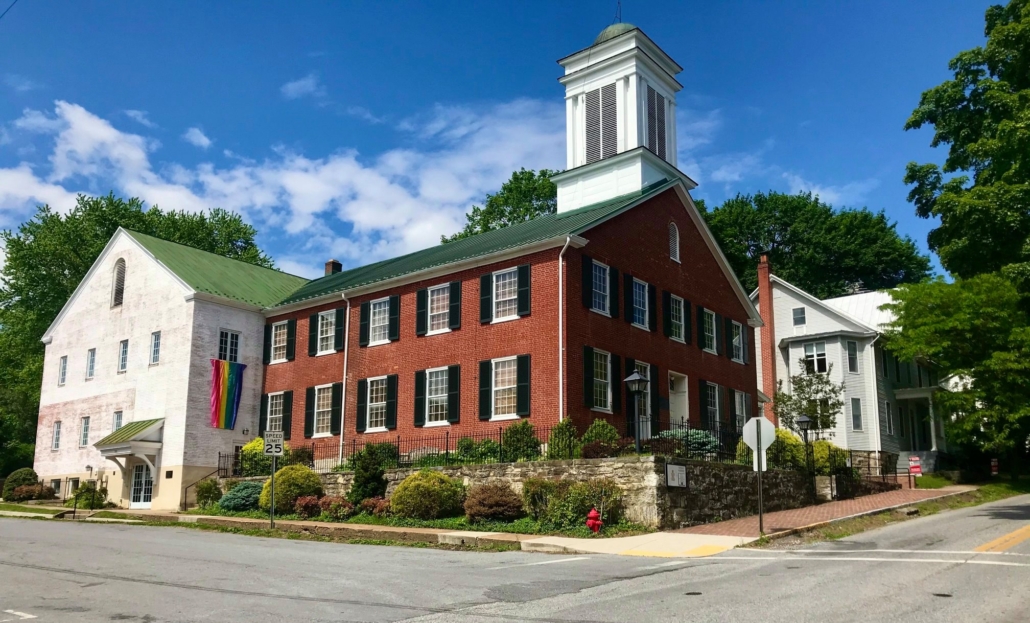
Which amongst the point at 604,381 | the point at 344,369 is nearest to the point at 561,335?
the point at 604,381

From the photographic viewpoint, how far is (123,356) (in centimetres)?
3616

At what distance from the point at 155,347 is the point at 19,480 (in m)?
8.94

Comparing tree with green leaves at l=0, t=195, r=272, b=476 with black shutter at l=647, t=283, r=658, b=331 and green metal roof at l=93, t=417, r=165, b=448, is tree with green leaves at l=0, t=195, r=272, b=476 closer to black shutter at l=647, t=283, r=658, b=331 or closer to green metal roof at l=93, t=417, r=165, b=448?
green metal roof at l=93, t=417, r=165, b=448

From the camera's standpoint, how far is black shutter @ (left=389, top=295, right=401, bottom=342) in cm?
3018

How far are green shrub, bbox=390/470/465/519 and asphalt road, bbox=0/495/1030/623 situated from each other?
3950 millimetres

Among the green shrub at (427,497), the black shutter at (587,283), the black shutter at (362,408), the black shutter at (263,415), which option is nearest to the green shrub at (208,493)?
the black shutter at (263,415)

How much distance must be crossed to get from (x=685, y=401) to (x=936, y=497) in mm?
8317

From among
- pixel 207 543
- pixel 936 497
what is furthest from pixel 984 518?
pixel 207 543

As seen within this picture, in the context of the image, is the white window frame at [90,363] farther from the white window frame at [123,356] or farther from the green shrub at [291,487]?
the green shrub at [291,487]

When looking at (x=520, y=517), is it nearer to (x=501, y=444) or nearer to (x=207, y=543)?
(x=501, y=444)

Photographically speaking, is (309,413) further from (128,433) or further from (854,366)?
(854,366)

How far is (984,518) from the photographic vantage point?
22.1 m

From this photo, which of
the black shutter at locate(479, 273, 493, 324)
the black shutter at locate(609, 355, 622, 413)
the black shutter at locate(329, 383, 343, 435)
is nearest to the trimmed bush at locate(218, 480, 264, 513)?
the black shutter at locate(329, 383, 343, 435)

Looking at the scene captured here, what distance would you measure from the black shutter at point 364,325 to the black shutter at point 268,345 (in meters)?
5.57
